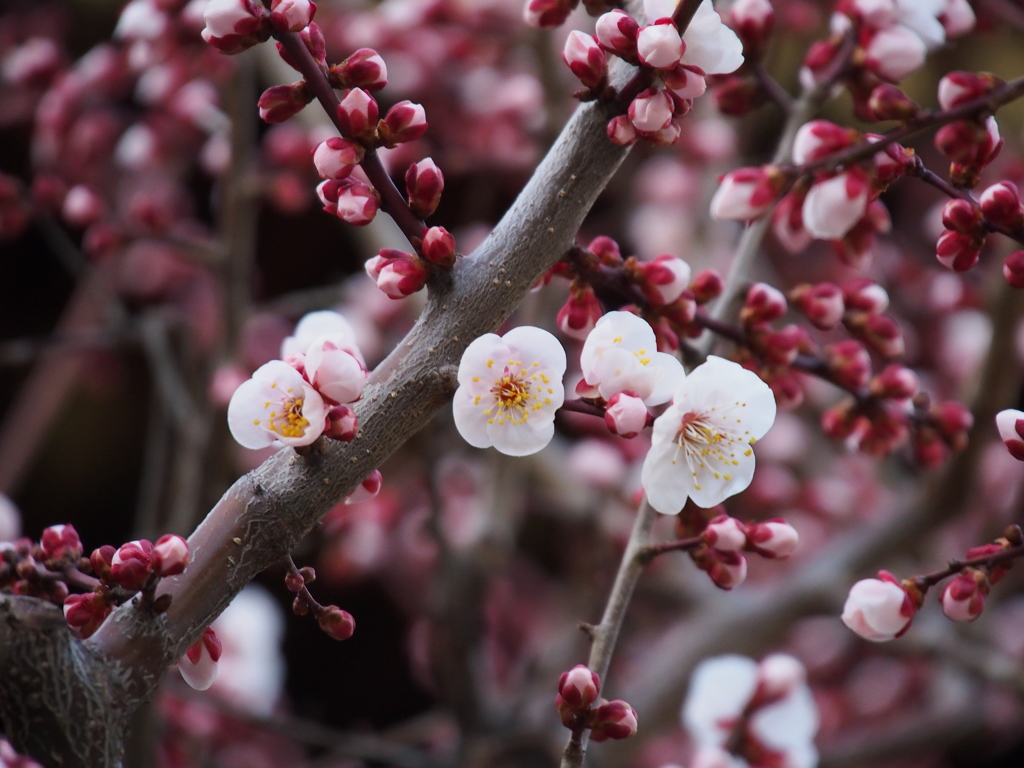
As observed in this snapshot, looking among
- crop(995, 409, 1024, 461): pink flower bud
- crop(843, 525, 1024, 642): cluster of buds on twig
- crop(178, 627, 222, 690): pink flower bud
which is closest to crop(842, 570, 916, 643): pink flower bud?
crop(843, 525, 1024, 642): cluster of buds on twig

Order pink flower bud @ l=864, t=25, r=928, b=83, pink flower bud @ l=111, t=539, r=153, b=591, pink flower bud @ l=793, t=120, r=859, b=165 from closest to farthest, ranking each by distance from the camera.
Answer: pink flower bud @ l=111, t=539, r=153, b=591 < pink flower bud @ l=793, t=120, r=859, b=165 < pink flower bud @ l=864, t=25, r=928, b=83

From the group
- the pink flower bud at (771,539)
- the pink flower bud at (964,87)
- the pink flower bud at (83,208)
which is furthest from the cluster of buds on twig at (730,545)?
the pink flower bud at (83,208)

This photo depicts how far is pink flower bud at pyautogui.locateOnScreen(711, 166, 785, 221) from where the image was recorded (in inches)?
25.3

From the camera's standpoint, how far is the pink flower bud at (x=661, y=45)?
0.55 m

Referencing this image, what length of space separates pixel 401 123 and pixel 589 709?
40 centimetres

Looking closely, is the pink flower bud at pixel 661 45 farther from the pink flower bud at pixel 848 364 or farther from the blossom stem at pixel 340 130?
the pink flower bud at pixel 848 364

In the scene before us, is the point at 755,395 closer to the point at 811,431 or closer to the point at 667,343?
the point at 667,343

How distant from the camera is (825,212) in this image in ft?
2.10

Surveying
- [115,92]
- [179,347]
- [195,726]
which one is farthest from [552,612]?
[115,92]

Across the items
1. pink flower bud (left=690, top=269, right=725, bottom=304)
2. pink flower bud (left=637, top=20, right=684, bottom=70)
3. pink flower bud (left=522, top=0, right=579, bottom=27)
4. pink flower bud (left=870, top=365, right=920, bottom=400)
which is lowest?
pink flower bud (left=870, top=365, right=920, bottom=400)

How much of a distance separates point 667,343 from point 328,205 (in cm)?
26

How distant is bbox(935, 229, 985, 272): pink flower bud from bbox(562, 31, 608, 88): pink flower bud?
260 mm

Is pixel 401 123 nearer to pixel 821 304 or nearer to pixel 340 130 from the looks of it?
pixel 340 130

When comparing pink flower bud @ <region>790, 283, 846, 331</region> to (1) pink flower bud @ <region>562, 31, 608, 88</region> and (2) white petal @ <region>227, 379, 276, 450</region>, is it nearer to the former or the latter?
(1) pink flower bud @ <region>562, 31, 608, 88</region>
